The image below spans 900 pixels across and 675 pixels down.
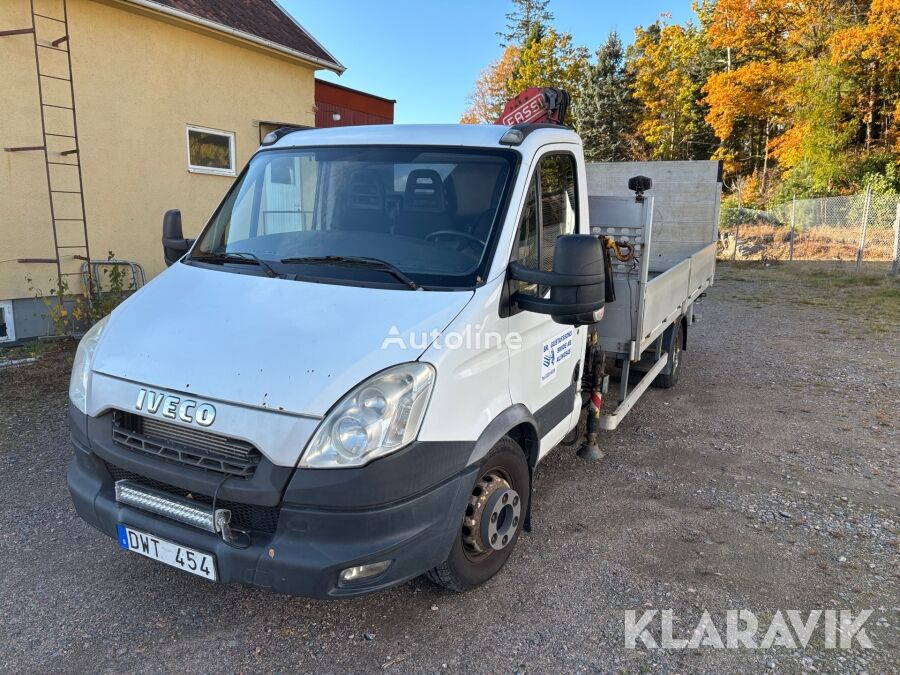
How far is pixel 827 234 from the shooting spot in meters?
19.8

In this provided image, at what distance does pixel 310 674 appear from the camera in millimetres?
2531

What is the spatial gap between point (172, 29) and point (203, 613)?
850cm

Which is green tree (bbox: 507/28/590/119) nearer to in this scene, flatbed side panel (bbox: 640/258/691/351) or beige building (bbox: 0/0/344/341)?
beige building (bbox: 0/0/344/341)

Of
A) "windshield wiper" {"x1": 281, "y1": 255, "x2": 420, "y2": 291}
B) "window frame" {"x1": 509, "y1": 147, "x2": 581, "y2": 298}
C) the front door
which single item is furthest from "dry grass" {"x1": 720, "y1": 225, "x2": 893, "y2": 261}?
"windshield wiper" {"x1": 281, "y1": 255, "x2": 420, "y2": 291}

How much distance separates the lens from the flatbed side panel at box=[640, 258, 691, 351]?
15.2ft

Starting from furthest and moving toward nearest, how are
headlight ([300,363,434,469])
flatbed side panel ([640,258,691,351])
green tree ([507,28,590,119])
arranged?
green tree ([507,28,590,119]), flatbed side panel ([640,258,691,351]), headlight ([300,363,434,469])

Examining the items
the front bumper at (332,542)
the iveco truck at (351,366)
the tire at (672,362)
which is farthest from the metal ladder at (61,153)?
the tire at (672,362)

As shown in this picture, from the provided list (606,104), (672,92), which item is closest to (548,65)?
(606,104)

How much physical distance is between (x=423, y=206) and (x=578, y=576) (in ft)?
6.93

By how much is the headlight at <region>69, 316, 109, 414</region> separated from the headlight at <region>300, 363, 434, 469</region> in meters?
1.26

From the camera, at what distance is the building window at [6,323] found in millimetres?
7398

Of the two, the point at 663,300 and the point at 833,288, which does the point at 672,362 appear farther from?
the point at 833,288

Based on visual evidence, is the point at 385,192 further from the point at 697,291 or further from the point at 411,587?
the point at 697,291

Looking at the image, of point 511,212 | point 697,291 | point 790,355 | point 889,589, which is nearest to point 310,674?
point 511,212
